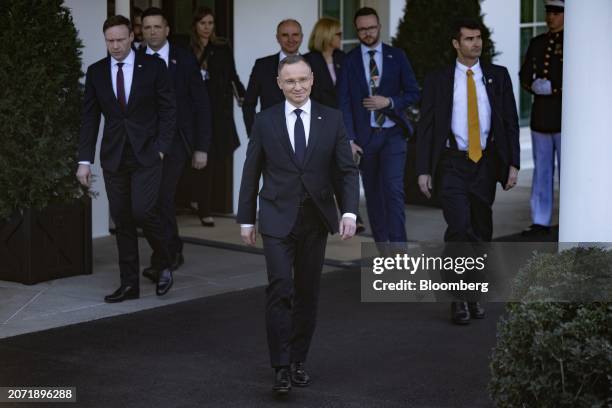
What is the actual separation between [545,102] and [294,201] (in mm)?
5840

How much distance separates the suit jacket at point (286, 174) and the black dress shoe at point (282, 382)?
673 mm

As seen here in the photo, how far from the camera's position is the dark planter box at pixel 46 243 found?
9422 mm

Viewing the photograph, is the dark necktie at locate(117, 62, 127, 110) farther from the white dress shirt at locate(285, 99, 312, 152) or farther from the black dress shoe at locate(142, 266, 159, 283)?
the white dress shirt at locate(285, 99, 312, 152)

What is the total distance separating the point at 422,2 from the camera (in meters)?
13.9

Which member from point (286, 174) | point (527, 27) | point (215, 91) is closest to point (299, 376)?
point (286, 174)

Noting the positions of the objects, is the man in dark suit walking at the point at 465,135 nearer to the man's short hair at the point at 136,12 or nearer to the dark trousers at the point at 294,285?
the dark trousers at the point at 294,285

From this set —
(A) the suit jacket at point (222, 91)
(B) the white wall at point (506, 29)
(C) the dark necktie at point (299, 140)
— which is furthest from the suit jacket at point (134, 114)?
(B) the white wall at point (506, 29)

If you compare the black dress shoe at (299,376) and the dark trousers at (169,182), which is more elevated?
the dark trousers at (169,182)

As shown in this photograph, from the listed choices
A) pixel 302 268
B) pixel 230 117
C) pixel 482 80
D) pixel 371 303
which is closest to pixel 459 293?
pixel 371 303

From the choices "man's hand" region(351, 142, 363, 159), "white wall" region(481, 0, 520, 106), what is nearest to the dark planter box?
"man's hand" region(351, 142, 363, 159)

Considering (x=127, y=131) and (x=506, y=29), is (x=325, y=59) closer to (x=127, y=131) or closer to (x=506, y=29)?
(x=127, y=131)

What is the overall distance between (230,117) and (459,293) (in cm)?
433

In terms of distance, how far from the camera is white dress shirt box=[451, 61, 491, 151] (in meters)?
8.37

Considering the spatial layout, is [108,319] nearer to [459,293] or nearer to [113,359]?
[113,359]
